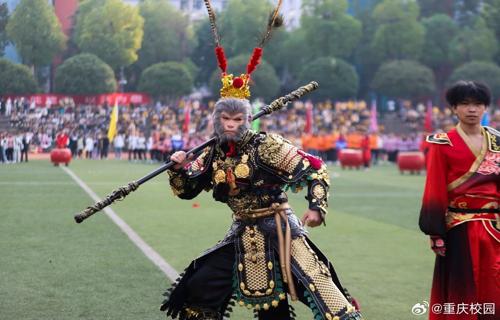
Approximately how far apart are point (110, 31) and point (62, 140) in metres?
5.45

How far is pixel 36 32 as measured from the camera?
Result: 17.7 metres

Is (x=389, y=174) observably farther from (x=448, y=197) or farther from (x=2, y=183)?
(x=448, y=197)

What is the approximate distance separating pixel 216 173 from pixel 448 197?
1.55 meters

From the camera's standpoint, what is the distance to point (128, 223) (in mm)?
15289

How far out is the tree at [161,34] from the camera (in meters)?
31.7

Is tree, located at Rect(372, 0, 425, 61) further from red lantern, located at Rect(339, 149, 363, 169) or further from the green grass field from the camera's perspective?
the green grass field

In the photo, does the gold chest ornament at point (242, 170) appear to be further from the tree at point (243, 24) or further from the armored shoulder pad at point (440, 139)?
the tree at point (243, 24)

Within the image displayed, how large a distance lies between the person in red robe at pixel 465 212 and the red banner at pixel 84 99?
9604 millimetres

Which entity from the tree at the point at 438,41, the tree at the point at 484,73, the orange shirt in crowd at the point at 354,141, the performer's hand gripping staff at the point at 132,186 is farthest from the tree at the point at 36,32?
the tree at the point at 438,41

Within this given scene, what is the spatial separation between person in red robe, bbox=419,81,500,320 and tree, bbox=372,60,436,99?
5737 cm

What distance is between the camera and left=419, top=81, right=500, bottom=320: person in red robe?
659 centimetres

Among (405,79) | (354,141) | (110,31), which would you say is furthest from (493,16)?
(110,31)

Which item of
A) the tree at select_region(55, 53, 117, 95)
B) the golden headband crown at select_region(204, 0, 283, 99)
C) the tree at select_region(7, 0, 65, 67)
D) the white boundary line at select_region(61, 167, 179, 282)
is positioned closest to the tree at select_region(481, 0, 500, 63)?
the tree at select_region(55, 53, 117, 95)

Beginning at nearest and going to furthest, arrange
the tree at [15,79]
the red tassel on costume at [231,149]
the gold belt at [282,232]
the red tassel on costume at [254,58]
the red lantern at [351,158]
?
the gold belt at [282,232]
the red tassel on costume at [231,149]
the red tassel on costume at [254,58]
the tree at [15,79]
the red lantern at [351,158]
